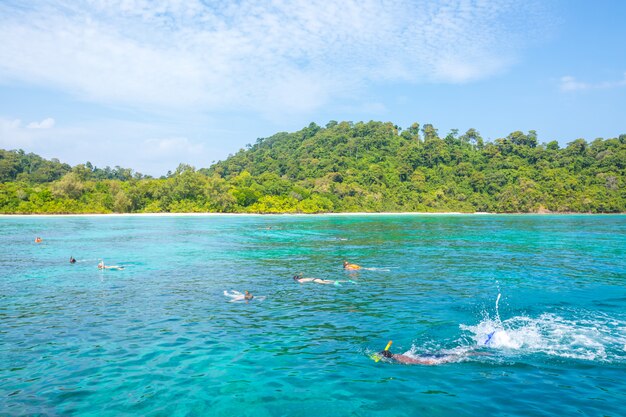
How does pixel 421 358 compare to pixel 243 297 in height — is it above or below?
below

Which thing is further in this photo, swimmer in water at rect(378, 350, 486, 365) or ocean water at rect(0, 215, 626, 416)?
swimmer in water at rect(378, 350, 486, 365)

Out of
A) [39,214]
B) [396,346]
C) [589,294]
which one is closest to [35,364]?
[396,346]

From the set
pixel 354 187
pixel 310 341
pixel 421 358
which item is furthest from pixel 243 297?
pixel 354 187

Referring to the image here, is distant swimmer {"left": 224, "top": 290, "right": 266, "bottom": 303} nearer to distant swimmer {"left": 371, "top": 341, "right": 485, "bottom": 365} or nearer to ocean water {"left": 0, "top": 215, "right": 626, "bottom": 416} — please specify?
ocean water {"left": 0, "top": 215, "right": 626, "bottom": 416}

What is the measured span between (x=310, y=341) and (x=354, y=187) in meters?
156

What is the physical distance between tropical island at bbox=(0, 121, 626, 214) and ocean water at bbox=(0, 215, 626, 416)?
120 m

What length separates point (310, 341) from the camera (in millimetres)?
16188

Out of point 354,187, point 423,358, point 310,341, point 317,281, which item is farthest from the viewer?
point 354,187

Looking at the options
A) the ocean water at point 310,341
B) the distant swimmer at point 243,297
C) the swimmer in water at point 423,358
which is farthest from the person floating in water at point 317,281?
the swimmer in water at point 423,358

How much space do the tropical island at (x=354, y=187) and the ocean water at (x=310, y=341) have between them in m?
120

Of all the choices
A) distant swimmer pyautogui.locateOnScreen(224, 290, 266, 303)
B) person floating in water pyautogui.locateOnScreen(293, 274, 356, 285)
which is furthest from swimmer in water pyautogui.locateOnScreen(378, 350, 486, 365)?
person floating in water pyautogui.locateOnScreen(293, 274, 356, 285)

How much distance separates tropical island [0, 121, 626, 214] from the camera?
142500 mm

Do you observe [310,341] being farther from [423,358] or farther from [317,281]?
[317,281]

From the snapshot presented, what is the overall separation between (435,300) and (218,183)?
138847 mm
